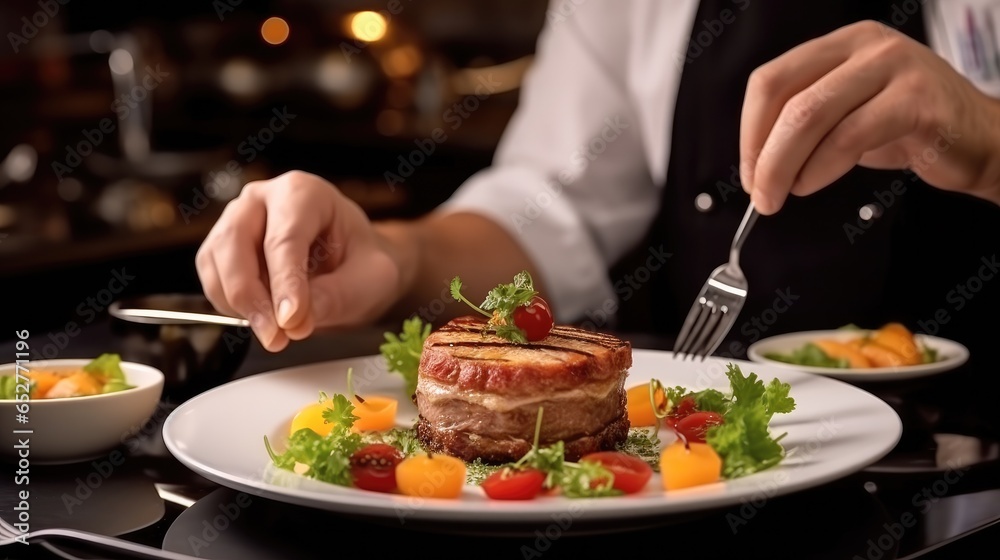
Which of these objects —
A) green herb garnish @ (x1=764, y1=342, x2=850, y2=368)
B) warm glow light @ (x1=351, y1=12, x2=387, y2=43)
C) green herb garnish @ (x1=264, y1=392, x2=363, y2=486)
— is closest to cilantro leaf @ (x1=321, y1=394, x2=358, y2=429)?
green herb garnish @ (x1=264, y1=392, x2=363, y2=486)

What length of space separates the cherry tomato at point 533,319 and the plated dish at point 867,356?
484 mm

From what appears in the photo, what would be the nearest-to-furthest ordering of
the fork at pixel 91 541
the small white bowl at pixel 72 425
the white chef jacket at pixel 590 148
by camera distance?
the fork at pixel 91 541
the small white bowl at pixel 72 425
the white chef jacket at pixel 590 148

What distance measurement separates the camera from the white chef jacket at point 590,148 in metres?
3.13

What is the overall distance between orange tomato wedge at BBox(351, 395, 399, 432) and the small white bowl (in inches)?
12.6

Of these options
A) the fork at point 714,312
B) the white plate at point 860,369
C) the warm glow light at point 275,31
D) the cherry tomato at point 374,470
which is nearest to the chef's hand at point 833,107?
the fork at point 714,312

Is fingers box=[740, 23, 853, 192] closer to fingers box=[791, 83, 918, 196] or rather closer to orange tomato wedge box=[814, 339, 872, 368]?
fingers box=[791, 83, 918, 196]

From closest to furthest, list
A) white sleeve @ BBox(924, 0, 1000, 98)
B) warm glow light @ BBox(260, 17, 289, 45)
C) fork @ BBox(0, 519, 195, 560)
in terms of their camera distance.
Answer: fork @ BBox(0, 519, 195, 560) → white sleeve @ BBox(924, 0, 1000, 98) → warm glow light @ BBox(260, 17, 289, 45)

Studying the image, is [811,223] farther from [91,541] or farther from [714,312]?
[91,541]

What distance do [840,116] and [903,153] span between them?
0.42m

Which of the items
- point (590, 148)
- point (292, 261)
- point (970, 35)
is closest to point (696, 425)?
point (292, 261)

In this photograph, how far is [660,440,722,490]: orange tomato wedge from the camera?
51.3 inches

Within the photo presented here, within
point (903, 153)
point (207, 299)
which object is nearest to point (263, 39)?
point (207, 299)

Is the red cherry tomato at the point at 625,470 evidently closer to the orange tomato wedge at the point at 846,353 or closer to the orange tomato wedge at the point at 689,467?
the orange tomato wedge at the point at 689,467

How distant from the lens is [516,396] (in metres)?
1.50
